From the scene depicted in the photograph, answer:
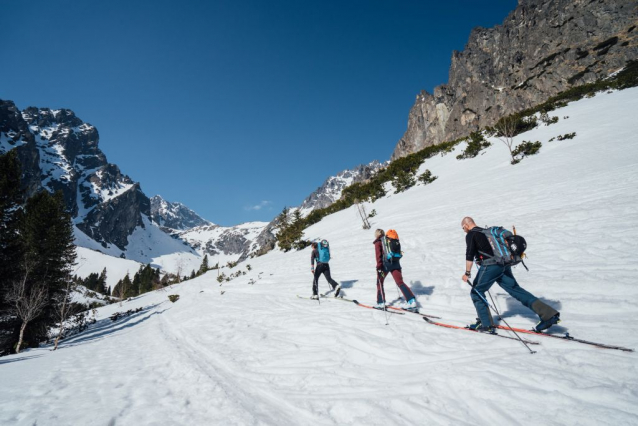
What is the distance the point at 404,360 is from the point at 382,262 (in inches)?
125

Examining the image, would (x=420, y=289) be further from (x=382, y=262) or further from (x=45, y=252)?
(x=45, y=252)

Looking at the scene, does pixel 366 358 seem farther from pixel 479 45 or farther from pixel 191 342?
pixel 479 45

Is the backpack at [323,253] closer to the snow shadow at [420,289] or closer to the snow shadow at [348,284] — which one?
the snow shadow at [348,284]

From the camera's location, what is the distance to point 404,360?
4695mm

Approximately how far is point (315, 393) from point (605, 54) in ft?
234

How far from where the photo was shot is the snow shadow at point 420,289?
848 cm

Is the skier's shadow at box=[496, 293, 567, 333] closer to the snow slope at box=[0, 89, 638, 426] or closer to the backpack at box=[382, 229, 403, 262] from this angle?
the snow slope at box=[0, 89, 638, 426]

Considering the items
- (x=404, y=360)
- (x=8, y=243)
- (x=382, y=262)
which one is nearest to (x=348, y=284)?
(x=382, y=262)

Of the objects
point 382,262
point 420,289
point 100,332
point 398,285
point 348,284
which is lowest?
point 100,332

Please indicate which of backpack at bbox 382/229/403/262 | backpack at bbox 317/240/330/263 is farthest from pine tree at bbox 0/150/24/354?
backpack at bbox 382/229/403/262

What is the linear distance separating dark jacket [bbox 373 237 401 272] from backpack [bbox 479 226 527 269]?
2441 mm

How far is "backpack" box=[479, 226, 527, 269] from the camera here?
200 inches

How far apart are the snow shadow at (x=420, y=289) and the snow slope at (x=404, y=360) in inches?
2.5

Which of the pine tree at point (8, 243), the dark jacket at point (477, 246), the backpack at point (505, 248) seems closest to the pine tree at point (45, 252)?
the pine tree at point (8, 243)
